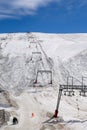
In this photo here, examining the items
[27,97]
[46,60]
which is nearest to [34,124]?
[27,97]

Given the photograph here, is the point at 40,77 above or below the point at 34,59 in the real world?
below

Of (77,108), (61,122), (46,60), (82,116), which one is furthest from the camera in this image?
(46,60)

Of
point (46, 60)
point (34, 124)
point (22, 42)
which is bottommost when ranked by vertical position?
point (34, 124)

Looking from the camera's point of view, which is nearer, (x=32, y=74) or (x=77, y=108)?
(x=77, y=108)

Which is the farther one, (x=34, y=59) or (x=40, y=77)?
(x=34, y=59)

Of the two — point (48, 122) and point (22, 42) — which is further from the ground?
point (22, 42)

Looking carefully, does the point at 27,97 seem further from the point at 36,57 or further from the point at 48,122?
the point at 36,57

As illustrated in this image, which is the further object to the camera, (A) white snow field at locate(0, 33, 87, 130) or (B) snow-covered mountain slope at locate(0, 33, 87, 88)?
(B) snow-covered mountain slope at locate(0, 33, 87, 88)

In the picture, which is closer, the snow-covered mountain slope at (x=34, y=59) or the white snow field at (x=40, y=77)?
the white snow field at (x=40, y=77)
